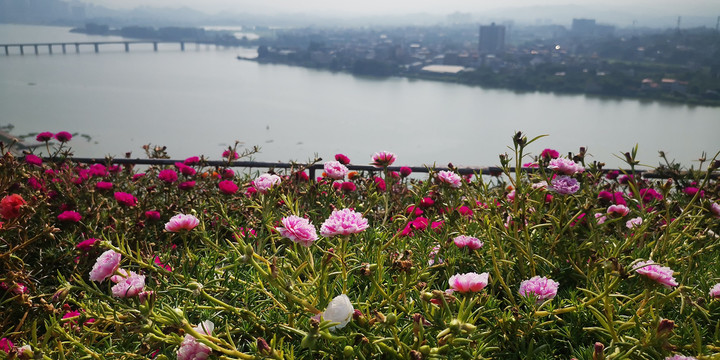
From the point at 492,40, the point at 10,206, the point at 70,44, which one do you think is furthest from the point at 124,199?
the point at 70,44

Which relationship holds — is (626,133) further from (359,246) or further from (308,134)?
(359,246)

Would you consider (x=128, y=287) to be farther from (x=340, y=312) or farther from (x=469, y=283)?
(x=469, y=283)

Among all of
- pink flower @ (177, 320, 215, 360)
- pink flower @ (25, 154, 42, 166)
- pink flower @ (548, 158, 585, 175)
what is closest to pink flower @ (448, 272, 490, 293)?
pink flower @ (177, 320, 215, 360)

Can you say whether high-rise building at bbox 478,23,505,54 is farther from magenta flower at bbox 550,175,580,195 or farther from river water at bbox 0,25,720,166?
magenta flower at bbox 550,175,580,195

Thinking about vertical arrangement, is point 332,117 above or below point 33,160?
below

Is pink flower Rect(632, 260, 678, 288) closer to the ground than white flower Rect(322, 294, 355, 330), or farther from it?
farther from it

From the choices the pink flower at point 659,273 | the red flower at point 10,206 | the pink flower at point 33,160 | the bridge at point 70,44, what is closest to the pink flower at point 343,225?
the pink flower at point 659,273
